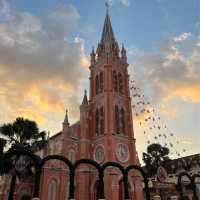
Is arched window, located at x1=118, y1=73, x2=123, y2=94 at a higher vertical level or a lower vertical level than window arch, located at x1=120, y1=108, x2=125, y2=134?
higher

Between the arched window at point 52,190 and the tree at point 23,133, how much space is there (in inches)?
229

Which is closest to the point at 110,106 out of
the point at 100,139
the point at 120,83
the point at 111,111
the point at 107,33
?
the point at 111,111

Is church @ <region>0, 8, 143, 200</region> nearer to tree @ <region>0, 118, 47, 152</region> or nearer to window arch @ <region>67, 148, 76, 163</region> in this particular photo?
window arch @ <region>67, 148, 76, 163</region>

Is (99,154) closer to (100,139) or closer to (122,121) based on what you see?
(100,139)

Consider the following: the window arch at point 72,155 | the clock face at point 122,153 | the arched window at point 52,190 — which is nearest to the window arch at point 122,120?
the clock face at point 122,153

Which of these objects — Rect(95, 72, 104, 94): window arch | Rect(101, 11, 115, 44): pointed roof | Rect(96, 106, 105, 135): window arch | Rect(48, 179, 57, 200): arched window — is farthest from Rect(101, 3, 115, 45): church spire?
Rect(48, 179, 57, 200): arched window

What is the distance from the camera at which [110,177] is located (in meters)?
28.0

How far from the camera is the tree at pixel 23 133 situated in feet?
83.0

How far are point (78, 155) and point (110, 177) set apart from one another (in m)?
6.67

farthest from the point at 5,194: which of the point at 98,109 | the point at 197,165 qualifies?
the point at 197,165

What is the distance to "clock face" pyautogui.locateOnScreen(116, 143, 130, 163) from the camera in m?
31.4

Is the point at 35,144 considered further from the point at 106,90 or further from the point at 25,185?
the point at 106,90

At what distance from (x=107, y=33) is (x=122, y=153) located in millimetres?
25235

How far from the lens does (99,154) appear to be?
105 ft
